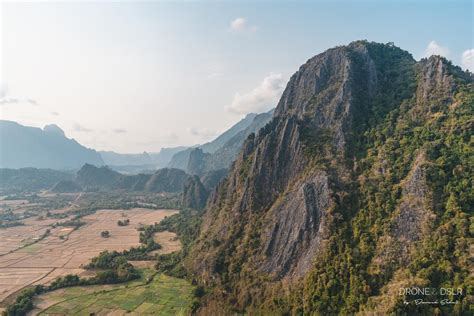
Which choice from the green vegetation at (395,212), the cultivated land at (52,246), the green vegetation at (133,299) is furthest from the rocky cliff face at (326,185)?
the cultivated land at (52,246)

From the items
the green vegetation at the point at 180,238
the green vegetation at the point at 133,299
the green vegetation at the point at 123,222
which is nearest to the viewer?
the green vegetation at the point at 133,299

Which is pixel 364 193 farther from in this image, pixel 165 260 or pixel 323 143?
pixel 165 260

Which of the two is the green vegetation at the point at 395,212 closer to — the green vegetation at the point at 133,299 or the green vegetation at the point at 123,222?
the green vegetation at the point at 133,299

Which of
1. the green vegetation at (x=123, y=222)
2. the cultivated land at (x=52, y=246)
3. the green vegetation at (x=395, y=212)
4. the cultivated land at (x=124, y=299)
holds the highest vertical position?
the green vegetation at (x=395, y=212)

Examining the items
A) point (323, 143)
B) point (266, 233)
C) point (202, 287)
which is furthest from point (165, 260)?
point (323, 143)

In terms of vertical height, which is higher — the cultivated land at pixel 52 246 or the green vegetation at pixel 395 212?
the green vegetation at pixel 395 212
